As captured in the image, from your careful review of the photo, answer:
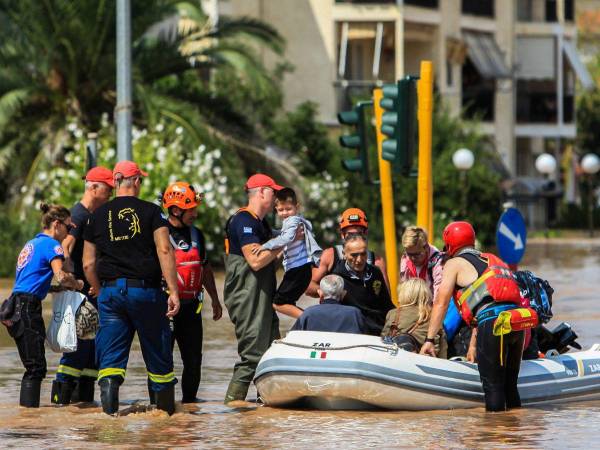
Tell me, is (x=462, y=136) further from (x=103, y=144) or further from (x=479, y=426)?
(x=479, y=426)

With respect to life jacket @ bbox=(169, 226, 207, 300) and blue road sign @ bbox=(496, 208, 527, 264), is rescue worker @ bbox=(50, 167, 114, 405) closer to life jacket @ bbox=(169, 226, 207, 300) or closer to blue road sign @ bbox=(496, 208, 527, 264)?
life jacket @ bbox=(169, 226, 207, 300)

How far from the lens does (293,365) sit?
12.2 m

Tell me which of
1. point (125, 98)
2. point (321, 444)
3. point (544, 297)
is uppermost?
point (125, 98)

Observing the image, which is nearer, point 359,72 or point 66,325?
point 66,325

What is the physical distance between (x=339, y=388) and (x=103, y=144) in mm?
19584

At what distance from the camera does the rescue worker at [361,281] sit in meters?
13.0

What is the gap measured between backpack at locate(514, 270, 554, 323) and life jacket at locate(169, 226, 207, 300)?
2408 millimetres

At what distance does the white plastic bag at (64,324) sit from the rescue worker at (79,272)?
239 mm

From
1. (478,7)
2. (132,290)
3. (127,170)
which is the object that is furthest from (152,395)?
(478,7)

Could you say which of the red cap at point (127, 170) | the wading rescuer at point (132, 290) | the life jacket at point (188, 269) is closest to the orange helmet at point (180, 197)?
the life jacket at point (188, 269)

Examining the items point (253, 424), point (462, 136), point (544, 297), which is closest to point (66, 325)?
point (253, 424)

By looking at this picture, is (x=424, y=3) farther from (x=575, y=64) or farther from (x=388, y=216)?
(x=388, y=216)

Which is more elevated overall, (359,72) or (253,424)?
(359,72)

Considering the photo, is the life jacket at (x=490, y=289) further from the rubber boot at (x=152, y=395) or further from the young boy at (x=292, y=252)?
the rubber boot at (x=152, y=395)
